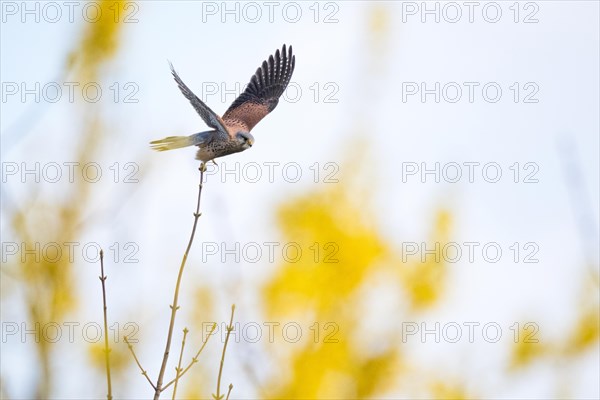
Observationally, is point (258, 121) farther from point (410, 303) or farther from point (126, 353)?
point (126, 353)

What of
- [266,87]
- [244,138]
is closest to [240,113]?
[266,87]

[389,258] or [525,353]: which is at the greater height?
[389,258]

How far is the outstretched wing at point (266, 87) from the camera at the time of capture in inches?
283

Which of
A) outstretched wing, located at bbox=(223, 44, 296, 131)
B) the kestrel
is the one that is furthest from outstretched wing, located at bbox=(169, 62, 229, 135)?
outstretched wing, located at bbox=(223, 44, 296, 131)

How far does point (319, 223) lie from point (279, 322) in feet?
1.64

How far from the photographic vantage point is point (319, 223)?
4.26 meters

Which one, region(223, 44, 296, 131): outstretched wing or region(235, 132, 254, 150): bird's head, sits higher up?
region(223, 44, 296, 131): outstretched wing

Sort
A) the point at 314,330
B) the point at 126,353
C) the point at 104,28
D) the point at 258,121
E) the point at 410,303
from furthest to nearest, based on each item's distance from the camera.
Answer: the point at 258,121 → the point at 410,303 → the point at 314,330 → the point at 126,353 → the point at 104,28

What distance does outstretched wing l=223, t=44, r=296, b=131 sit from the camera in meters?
7.20

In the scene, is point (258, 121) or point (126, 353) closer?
point (126, 353)

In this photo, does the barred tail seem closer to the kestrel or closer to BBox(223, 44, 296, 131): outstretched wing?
the kestrel

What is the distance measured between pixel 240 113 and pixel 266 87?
1007mm

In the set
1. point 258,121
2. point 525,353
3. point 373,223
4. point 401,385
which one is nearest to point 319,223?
point 373,223

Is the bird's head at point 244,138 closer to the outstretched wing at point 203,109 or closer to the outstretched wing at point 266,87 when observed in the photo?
the outstretched wing at point 203,109
